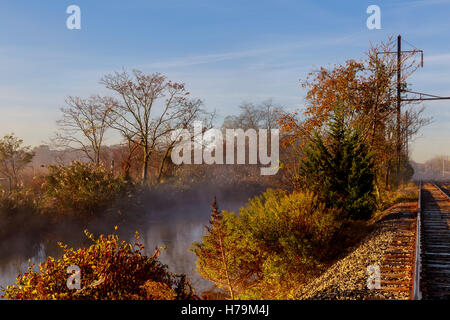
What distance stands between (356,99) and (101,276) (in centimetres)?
1795

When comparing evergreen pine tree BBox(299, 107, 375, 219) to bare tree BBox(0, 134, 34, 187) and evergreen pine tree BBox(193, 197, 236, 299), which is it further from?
bare tree BBox(0, 134, 34, 187)

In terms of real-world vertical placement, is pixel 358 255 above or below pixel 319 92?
below

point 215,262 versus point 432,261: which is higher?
point 432,261

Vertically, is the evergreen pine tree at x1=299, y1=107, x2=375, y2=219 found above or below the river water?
above

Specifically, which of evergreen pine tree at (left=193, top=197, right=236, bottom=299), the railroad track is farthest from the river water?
the railroad track

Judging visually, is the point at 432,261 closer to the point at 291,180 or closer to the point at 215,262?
the point at 215,262

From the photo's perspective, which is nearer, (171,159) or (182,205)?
(182,205)

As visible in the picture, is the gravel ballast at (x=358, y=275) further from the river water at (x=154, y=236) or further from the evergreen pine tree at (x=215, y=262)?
the river water at (x=154, y=236)

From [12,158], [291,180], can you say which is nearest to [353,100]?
[291,180]

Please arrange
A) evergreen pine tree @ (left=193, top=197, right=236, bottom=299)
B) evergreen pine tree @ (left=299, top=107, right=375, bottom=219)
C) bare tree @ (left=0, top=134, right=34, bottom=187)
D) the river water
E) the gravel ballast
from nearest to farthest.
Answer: the gravel ballast < evergreen pine tree @ (left=193, top=197, right=236, bottom=299) < the river water < evergreen pine tree @ (left=299, top=107, right=375, bottom=219) < bare tree @ (left=0, top=134, right=34, bottom=187)
